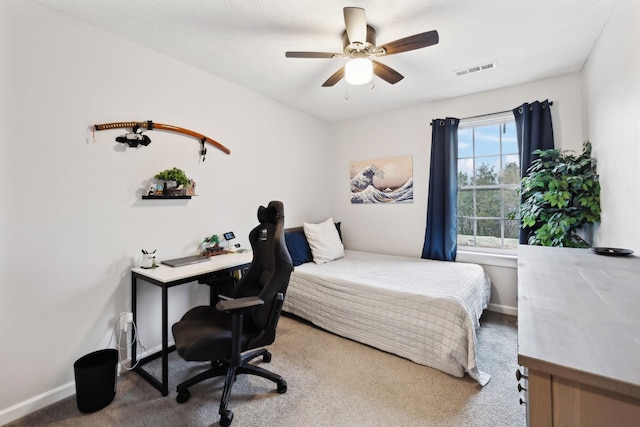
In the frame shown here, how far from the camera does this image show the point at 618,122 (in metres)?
1.78

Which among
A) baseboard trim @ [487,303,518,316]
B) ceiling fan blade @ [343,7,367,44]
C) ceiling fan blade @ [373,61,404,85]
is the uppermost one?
ceiling fan blade @ [343,7,367,44]

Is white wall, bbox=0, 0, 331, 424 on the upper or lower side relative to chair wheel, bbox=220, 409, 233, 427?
upper

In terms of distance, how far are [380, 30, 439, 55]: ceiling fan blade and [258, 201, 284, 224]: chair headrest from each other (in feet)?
4.26

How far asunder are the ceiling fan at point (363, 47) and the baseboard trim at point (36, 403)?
8.87 feet

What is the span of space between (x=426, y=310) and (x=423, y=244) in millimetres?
1534

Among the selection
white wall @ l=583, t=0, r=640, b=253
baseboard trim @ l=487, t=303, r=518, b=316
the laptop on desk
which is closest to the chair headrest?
the laptop on desk

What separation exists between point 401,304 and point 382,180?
204 cm

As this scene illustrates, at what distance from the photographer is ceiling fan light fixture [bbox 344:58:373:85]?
2012 mm

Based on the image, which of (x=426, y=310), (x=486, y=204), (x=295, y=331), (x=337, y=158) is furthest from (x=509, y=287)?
(x=337, y=158)

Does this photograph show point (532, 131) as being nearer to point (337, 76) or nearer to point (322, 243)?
point (337, 76)

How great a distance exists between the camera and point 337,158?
4.35m

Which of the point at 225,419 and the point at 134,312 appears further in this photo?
the point at 134,312

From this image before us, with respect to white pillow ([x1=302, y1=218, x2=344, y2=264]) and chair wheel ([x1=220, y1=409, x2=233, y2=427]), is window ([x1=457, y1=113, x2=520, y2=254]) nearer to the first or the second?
white pillow ([x1=302, y1=218, x2=344, y2=264])

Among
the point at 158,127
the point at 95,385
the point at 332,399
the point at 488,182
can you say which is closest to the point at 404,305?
the point at 332,399
